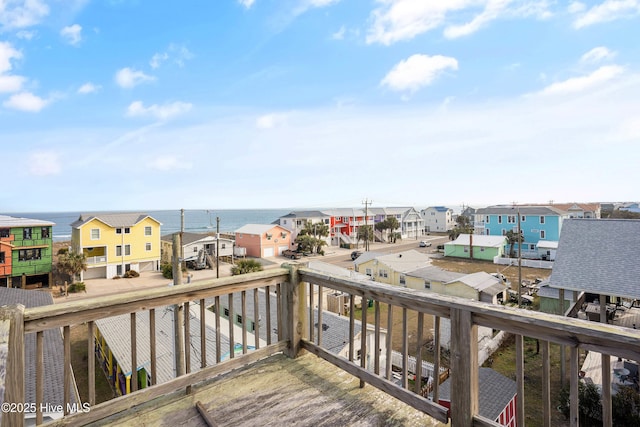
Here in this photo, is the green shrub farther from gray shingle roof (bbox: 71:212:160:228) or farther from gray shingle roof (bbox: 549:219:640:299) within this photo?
gray shingle roof (bbox: 549:219:640:299)

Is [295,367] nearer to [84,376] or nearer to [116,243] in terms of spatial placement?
[84,376]

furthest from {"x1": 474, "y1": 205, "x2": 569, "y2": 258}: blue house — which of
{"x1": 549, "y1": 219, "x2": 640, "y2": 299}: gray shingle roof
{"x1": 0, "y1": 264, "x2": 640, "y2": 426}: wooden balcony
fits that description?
{"x1": 0, "y1": 264, "x2": 640, "y2": 426}: wooden balcony

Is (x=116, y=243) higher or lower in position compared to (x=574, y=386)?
lower

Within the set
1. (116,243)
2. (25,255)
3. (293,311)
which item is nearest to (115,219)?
(116,243)

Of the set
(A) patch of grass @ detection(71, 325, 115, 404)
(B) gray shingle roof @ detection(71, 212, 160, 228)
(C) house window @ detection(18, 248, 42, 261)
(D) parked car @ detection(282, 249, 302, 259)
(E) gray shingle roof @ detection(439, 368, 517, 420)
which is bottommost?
(A) patch of grass @ detection(71, 325, 115, 404)

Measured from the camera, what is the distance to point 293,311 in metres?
3.78

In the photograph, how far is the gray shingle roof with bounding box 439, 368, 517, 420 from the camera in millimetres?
7403

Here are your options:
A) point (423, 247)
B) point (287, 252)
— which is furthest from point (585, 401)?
point (423, 247)

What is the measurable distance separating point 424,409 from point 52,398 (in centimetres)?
734

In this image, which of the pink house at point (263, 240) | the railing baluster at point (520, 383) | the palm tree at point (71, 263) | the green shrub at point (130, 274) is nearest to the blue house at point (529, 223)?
the pink house at point (263, 240)

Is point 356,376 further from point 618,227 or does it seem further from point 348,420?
point 618,227

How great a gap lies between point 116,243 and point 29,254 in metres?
6.08

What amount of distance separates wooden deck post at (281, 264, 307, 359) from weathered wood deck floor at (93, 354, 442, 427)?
1.14ft

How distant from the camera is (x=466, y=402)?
236 centimetres
